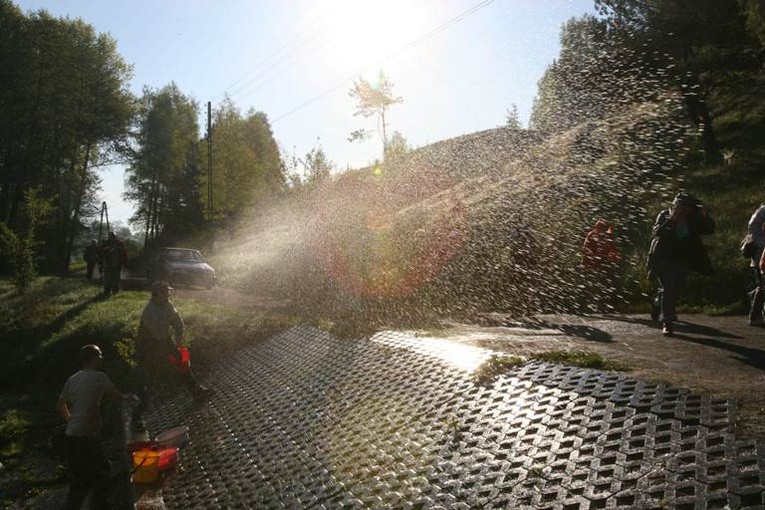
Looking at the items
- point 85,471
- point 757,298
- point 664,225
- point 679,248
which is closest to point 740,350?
point 679,248

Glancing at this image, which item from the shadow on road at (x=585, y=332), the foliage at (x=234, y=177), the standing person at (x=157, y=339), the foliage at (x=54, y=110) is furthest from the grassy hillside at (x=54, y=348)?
the foliage at (x=234, y=177)

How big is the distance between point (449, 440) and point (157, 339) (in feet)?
18.5

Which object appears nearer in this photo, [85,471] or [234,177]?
[85,471]

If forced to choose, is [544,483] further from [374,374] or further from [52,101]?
[52,101]

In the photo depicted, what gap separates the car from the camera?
24.6m

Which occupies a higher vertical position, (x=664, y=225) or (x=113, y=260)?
(x=113, y=260)

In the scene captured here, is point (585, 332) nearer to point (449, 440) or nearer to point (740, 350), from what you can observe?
point (740, 350)

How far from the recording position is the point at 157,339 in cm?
912

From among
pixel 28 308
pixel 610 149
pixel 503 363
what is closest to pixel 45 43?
pixel 28 308

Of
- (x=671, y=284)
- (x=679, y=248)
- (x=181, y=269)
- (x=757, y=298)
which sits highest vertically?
(x=181, y=269)

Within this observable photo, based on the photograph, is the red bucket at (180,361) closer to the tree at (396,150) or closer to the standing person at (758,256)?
the standing person at (758,256)

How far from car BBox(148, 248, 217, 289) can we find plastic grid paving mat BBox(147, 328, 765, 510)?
53.8 ft

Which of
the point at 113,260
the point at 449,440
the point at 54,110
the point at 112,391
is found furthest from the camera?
the point at 54,110

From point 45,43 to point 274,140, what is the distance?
3607cm
